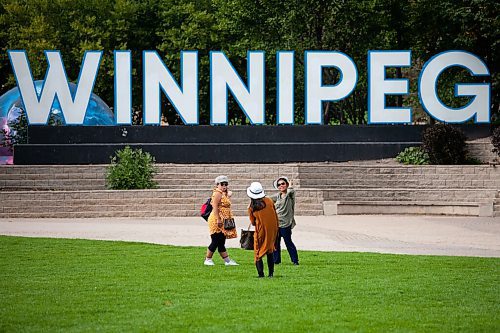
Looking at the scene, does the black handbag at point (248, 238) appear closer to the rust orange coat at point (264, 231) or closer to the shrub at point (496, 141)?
the rust orange coat at point (264, 231)

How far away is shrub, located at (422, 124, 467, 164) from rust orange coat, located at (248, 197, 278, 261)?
18.2 metres

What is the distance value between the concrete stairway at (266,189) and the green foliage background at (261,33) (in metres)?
7.90

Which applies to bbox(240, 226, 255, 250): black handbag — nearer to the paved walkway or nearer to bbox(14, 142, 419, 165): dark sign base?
the paved walkway

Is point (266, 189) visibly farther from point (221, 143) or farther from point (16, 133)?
point (16, 133)

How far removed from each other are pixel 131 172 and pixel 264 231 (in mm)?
15706

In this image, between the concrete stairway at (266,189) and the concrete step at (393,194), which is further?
the concrete step at (393,194)

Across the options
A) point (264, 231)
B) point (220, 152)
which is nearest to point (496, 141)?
point (220, 152)

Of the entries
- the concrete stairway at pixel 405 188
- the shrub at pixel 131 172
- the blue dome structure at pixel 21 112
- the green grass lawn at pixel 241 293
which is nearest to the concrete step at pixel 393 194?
the concrete stairway at pixel 405 188

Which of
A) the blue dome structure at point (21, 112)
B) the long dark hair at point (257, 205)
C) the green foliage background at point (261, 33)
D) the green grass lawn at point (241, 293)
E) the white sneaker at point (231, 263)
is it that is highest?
the green foliage background at point (261, 33)

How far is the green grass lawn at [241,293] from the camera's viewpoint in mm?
12180

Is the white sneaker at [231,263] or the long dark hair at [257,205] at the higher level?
the long dark hair at [257,205]

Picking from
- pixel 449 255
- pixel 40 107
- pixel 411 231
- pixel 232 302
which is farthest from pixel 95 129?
pixel 232 302

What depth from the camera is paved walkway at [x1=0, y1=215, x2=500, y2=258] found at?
21.8 meters

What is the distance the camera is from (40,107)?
35.2 metres
